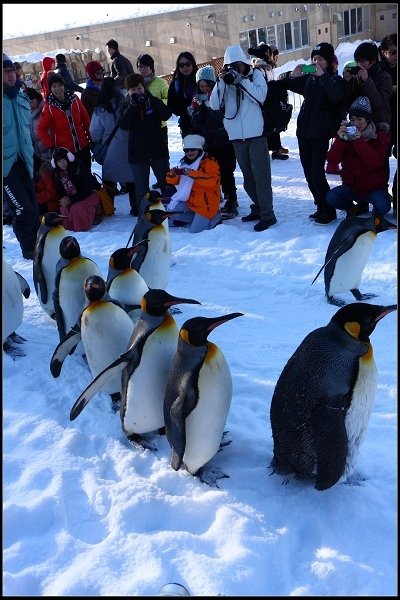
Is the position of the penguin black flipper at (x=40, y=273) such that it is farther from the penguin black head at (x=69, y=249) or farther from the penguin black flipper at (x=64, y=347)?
the penguin black flipper at (x=64, y=347)

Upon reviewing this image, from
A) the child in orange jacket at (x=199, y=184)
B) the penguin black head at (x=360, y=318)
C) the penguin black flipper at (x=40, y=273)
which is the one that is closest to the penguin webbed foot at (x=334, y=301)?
the penguin black head at (x=360, y=318)

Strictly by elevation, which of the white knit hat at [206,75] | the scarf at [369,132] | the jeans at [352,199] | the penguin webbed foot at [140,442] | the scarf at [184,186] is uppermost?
the white knit hat at [206,75]

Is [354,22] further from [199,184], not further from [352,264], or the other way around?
[352,264]

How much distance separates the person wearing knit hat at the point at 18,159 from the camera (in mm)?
4203

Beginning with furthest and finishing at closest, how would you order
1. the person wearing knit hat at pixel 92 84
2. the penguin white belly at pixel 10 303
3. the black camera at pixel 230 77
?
the person wearing knit hat at pixel 92 84
the black camera at pixel 230 77
the penguin white belly at pixel 10 303

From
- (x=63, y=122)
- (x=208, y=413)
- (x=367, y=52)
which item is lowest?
(x=208, y=413)

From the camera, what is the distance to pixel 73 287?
286 cm

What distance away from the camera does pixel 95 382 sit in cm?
204

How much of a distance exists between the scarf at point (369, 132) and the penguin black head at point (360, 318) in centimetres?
277

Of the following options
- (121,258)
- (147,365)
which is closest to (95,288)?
(121,258)

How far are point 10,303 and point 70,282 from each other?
38 cm

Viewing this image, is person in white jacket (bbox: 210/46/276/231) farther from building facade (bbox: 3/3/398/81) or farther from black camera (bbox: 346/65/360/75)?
building facade (bbox: 3/3/398/81)

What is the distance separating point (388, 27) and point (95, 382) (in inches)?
642

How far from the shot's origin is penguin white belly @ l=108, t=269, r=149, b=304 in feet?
9.18
